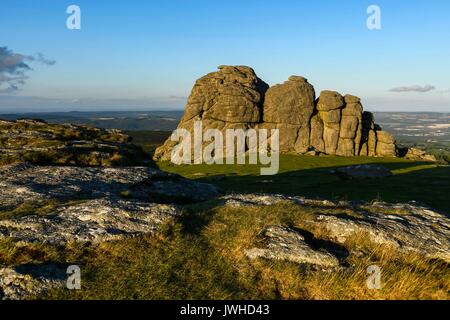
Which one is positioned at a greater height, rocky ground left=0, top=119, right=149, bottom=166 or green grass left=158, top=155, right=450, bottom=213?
rocky ground left=0, top=119, right=149, bottom=166

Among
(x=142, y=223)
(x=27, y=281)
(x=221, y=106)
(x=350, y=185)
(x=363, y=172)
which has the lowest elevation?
(x=350, y=185)

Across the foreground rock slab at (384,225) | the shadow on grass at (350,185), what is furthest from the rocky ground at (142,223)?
the shadow on grass at (350,185)

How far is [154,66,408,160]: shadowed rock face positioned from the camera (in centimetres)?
13988

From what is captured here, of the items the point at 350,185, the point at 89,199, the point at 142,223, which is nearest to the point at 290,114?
the point at 350,185

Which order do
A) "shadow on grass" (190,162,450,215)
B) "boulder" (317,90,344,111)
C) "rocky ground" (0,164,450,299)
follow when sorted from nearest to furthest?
"rocky ground" (0,164,450,299) < "shadow on grass" (190,162,450,215) < "boulder" (317,90,344,111)

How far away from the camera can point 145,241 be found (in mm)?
11484

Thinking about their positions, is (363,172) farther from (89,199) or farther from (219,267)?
(219,267)

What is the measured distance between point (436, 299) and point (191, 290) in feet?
18.7

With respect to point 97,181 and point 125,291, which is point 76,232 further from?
point 97,181

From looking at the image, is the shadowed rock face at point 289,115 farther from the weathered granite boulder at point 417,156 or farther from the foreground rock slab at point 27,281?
the foreground rock slab at point 27,281

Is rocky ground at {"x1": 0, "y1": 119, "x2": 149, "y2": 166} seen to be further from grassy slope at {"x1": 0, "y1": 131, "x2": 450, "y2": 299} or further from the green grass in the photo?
the green grass

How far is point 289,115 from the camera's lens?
473 ft

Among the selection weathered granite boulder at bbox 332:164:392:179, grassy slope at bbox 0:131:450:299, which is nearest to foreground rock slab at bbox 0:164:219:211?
grassy slope at bbox 0:131:450:299

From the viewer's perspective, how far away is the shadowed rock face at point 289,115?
13988cm
